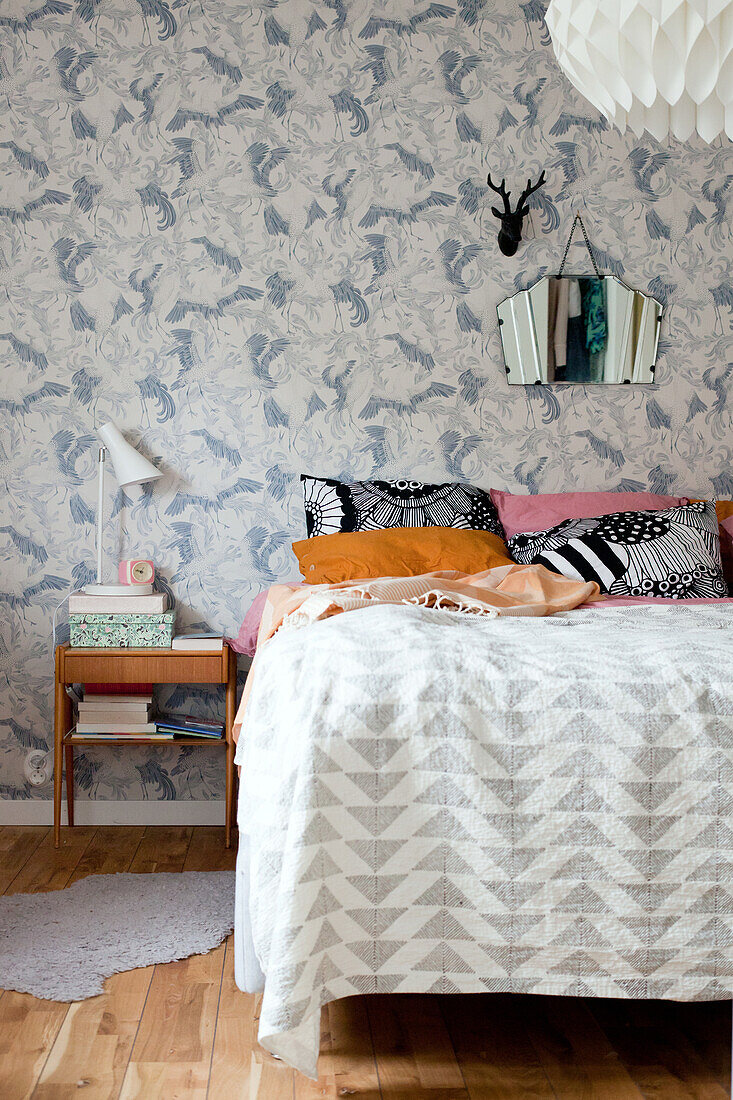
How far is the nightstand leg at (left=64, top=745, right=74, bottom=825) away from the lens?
9.73 feet

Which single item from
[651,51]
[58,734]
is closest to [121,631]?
[58,734]

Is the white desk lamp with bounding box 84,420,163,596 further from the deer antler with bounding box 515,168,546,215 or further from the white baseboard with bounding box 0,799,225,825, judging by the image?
the deer antler with bounding box 515,168,546,215

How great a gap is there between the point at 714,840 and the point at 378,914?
1.71 ft

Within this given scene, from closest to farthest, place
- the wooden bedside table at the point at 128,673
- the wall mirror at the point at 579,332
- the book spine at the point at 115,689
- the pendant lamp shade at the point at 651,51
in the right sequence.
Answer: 1. the pendant lamp shade at the point at 651,51
2. the wooden bedside table at the point at 128,673
3. the book spine at the point at 115,689
4. the wall mirror at the point at 579,332

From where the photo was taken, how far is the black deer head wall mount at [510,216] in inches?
121

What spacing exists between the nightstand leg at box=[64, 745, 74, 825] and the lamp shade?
0.90 m

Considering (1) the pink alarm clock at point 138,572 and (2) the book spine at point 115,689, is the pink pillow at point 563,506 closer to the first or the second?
(1) the pink alarm clock at point 138,572

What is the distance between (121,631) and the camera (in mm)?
2865

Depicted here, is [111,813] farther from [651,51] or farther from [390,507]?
[651,51]

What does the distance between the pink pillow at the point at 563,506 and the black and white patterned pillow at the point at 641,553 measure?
18cm

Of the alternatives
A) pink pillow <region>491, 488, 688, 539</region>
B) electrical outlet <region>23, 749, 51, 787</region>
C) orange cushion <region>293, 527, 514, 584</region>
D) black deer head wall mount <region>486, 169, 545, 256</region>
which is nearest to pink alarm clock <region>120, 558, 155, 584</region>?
orange cushion <region>293, 527, 514, 584</region>

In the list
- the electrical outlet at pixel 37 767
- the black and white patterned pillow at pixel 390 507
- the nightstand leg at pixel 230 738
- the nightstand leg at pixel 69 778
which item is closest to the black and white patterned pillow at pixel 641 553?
the black and white patterned pillow at pixel 390 507

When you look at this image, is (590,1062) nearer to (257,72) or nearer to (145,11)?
(257,72)

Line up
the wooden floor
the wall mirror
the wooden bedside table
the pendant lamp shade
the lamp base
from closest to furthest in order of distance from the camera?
the pendant lamp shade → the wooden floor → the wooden bedside table → the lamp base → the wall mirror
